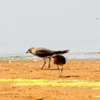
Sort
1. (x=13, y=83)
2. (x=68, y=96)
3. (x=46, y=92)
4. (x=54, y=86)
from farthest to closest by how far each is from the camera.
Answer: (x=13, y=83)
(x=54, y=86)
(x=46, y=92)
(x=68, y=96)

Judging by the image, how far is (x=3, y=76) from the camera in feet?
54.3

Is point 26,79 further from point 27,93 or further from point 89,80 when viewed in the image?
point 27,93

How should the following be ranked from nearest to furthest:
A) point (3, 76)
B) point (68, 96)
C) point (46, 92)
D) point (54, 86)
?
point (68, 96) < point (46, 92) < point (54, 86) < point (3, 76)

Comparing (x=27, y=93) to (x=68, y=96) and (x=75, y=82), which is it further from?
(x=75, y=82)

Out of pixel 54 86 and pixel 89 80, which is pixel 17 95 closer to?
pixel 54 86

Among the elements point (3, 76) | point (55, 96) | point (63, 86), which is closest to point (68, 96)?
point (55, 96)

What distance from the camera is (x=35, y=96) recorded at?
37.1 ft

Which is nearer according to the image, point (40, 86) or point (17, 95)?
point (17, 95)

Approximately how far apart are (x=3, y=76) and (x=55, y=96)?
5632mm

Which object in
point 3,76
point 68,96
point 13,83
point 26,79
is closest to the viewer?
point 68,96

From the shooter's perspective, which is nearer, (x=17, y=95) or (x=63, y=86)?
(x=17, y=95)

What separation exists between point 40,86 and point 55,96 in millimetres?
2154

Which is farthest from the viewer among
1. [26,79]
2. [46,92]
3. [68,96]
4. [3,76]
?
[3,76]

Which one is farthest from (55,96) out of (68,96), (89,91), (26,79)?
(26,79)
